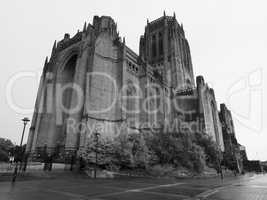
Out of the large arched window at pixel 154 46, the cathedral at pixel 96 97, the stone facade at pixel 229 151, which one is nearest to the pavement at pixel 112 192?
the cathedral at pixel 96 97

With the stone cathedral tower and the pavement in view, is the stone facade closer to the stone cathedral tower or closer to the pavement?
the stone cathedral tower

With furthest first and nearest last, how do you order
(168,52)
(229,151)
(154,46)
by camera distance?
1. (154,46)
2. (168,52)
3. (229,151)

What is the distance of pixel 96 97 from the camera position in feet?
102

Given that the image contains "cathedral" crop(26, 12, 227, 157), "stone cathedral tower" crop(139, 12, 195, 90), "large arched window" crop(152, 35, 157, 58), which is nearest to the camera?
"cathedral" crop(26, 12, 227, 157)

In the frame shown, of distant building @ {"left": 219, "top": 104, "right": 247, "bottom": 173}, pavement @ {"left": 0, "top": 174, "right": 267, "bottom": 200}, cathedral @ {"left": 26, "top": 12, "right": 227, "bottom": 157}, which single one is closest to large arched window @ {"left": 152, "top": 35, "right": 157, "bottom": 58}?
cathedral @ {"left": 26, "top": 12, "right": 227, "bottom": 157}

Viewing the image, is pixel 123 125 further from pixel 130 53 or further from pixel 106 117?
pixel 130 53

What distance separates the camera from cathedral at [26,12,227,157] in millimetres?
29828

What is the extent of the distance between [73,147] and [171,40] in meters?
58.4

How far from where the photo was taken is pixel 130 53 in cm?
4212

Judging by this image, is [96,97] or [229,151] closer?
[96,97]

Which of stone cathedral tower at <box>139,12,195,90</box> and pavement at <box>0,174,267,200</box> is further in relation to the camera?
stone cathedral tower at <box>139,12,195,90</box>

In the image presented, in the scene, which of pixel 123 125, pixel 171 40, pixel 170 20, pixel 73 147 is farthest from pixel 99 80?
pixel 170 20

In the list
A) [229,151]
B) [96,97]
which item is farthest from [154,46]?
[96,97]

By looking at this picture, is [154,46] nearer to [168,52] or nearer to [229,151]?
[168,52]
